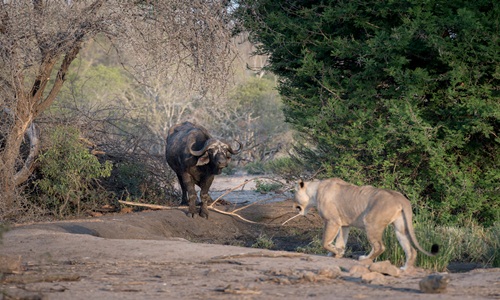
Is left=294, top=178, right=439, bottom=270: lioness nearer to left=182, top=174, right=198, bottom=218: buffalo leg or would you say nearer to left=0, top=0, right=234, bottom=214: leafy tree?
left=0, top=0, right=234, bottom=214: leafy tree

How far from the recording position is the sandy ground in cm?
691

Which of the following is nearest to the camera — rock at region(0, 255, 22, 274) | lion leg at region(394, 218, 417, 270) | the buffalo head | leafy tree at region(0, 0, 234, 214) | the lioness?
rock at region(0, 255, 22, 274)

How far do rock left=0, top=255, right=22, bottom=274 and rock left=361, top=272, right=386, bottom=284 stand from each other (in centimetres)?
340

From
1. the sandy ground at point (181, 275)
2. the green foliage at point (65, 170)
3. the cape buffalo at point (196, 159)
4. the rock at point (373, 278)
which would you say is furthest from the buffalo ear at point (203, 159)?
the rock at point (373, 278)

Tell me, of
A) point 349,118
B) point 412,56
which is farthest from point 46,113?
point 412,56

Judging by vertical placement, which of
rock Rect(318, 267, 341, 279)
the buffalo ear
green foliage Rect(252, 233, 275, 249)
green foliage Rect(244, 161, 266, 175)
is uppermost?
the buffalo ear

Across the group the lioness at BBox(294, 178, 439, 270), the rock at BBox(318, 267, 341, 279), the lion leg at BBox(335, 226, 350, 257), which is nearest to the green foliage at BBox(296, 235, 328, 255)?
the lion leg at BBox(335, 226, 350, 257)

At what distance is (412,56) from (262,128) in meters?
19.8

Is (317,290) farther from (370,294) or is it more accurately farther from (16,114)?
(16,114)

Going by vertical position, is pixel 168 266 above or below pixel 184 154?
below

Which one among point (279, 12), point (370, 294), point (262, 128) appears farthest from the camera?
point (262, 128)

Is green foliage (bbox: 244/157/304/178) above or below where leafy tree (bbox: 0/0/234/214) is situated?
below

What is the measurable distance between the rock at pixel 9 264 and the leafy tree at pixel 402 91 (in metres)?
7.33

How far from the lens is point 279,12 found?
14812mm
